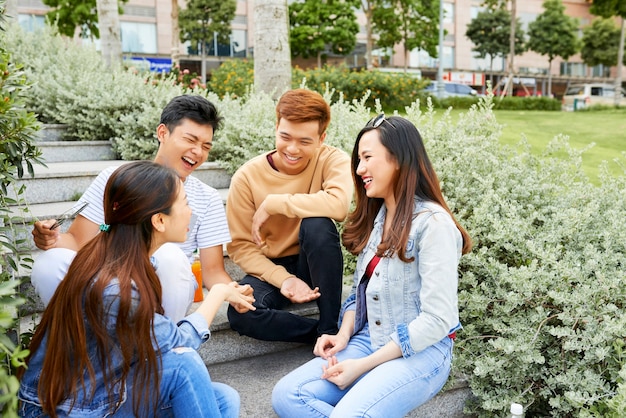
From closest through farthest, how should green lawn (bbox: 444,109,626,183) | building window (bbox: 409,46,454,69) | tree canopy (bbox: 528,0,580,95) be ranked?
green lawn (bbox: 444,109,626,183) < tree canopy (bbox: 528,0,580,95) < building window (bbox: 409,46,454,69)

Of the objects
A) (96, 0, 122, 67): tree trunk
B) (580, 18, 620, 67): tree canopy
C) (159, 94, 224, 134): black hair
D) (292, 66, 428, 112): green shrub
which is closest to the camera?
(159, 94, 224, 134): black hair

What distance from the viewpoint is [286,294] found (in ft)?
9.46

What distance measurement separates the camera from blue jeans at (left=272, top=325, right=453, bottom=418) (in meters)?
2.13

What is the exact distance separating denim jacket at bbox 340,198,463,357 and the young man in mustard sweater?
420 mm

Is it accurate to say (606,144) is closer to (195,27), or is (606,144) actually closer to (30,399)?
(30,399)

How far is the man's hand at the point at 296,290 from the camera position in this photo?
2.83 m

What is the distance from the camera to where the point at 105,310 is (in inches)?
70.8

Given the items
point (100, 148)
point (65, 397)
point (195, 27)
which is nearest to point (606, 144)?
point (100, 148)

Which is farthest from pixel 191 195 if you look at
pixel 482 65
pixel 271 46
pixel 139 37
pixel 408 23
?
pixel 482 65

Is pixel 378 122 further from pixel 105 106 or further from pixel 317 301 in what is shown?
pixel 105 106

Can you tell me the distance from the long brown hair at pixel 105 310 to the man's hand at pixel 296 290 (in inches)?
39.9

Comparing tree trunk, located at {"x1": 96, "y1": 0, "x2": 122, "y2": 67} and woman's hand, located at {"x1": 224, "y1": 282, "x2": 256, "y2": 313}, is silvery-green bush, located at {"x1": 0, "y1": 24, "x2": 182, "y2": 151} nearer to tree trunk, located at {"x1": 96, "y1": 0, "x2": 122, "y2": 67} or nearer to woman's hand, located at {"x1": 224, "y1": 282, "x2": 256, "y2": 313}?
tree trunk, located at {"x1": 96, "y1": 0, "x2": 122, "y2": 67}

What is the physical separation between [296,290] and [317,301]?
0.40 ft

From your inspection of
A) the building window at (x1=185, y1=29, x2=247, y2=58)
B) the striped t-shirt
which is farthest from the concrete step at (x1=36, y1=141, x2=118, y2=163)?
the building window at (x1=185, y1=29, x2=247, y2=58)
